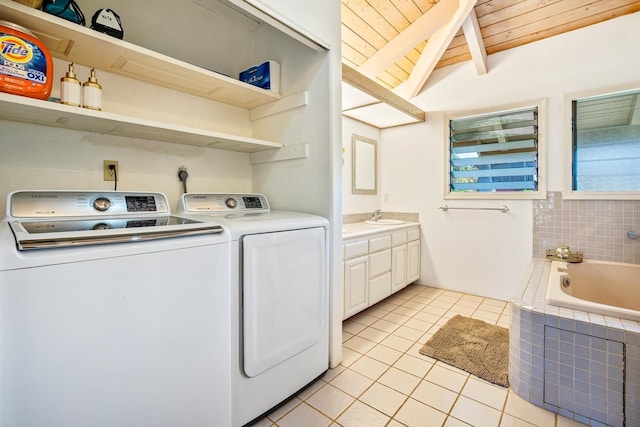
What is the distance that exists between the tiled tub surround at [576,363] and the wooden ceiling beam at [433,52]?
2.19 meters

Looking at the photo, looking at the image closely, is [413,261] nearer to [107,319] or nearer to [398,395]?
[398,395]

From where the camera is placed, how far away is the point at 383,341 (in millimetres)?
2213

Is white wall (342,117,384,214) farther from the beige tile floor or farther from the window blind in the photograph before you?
the beige tile floor

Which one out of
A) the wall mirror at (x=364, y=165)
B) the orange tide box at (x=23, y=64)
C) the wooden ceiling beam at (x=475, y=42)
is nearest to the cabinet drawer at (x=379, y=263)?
the wall mirror at (x=364, y=165)

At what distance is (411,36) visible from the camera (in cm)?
268

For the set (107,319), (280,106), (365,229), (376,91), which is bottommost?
(107,319)

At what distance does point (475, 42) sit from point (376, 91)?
1058mm

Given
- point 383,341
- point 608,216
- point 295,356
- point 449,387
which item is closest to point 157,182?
point 295,356

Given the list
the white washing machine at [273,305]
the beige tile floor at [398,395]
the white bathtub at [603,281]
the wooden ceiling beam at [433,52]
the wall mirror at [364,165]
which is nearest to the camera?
the white washing machine at [273,305]

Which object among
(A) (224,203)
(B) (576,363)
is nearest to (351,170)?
(A) (224,203)

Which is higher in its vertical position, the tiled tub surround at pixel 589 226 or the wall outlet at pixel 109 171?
the wall outlet at pixel 109 171

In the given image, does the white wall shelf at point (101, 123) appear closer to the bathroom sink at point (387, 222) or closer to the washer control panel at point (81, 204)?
the washer control panel at point (81, 204)

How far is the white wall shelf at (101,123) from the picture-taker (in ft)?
3.56

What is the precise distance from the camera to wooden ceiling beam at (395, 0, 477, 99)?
2346 mm
